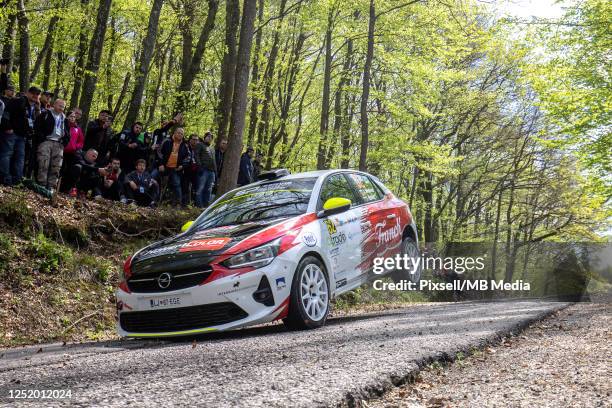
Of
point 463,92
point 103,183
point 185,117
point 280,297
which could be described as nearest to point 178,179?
point 103,183

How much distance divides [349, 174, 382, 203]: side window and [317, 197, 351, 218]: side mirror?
132cm

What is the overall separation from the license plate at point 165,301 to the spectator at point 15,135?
18.3 ft

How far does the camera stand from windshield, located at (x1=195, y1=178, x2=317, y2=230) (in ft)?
22.6

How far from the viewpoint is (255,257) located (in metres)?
5.78

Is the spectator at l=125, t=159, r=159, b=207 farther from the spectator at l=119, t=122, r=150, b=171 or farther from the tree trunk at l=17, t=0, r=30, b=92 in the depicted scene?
the tree trunk at l=17, t=0, r=30, b=92

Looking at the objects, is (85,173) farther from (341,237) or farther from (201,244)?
(341,237)

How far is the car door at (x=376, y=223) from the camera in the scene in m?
7.94

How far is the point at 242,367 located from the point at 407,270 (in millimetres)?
5798

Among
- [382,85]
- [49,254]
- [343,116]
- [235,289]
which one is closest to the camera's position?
[235,289]

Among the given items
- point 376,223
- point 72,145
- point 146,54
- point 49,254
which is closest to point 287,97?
point 146,54

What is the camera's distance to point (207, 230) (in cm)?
683

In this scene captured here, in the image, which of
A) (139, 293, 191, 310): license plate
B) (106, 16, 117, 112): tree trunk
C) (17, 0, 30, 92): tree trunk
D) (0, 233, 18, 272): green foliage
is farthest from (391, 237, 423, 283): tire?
(106, 16, 117, 112): tree trunk

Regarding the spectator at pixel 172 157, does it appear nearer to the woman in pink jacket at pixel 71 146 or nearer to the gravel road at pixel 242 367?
the woman in pink jacket at pixel 71 146

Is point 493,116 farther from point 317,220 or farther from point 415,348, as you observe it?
point 415,348
